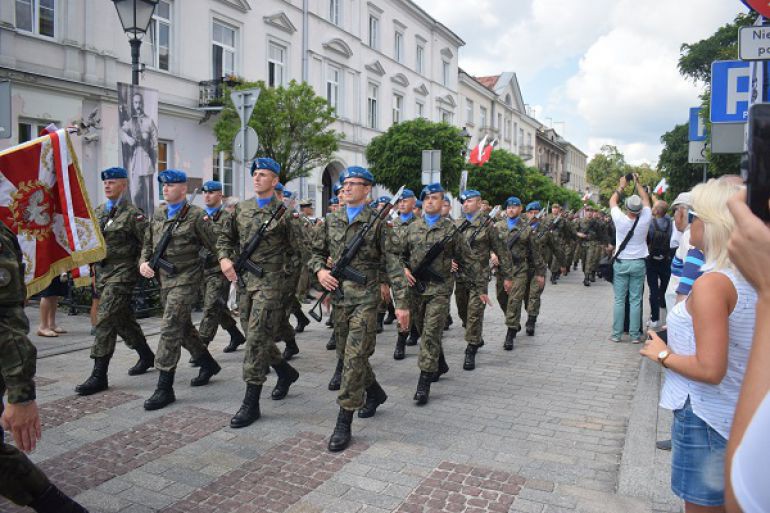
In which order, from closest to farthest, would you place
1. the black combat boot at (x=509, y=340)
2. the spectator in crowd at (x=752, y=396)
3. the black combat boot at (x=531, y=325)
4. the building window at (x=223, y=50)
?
the spectator in crowd at (x=752, y=396) → the black combat boot at (x=509, y=340) → the black combat boot at (x=531, y=325) → the building window at (x=223, y=50)

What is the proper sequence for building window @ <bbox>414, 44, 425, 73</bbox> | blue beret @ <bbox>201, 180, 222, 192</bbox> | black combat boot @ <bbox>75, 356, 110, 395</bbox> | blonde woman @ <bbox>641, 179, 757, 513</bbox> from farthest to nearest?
building window @ <bbox>414, 44, 425, 73</bbox> < blue beret @ <bbox>201, 180, 222, 192</bbox> < black combat boot @ <bbox>75, 356, 110, 395</bbox> < blonde woman @ <bbox>641, 179, 757, 513</bbox>

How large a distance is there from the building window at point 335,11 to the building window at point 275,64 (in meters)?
4.15

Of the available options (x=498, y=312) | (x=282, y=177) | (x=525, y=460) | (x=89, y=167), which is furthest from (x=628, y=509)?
(x=89, y=167)

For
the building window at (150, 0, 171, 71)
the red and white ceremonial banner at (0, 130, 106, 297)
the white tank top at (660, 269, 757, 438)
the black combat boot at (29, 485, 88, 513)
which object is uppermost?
the building window at (150, 0, 171, 71)

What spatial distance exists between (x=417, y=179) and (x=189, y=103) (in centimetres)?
922

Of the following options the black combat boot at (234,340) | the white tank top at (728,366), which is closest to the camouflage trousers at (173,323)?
the black combat boot at (234,340)

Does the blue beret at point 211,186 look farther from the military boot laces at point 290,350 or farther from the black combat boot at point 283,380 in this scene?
the black combat boot at point 283,380

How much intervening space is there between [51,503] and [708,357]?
9.26 ft

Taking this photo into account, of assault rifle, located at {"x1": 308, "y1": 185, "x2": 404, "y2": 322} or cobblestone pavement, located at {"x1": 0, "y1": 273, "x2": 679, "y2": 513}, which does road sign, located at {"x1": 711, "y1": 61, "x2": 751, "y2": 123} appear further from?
assault rifle, located at {"x1": 308, "y1": 185, "x2": 404, "y2": 322}

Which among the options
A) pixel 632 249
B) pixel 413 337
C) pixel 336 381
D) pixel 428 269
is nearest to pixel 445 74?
pixel 632 249

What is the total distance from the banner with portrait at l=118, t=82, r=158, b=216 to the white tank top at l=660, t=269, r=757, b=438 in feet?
30.6

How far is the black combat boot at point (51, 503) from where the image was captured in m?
2.75

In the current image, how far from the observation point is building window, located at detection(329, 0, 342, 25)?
88.6ft

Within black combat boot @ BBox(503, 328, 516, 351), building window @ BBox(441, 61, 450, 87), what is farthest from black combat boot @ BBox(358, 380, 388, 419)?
building window @ BBox(441, 61, 450, 87)
